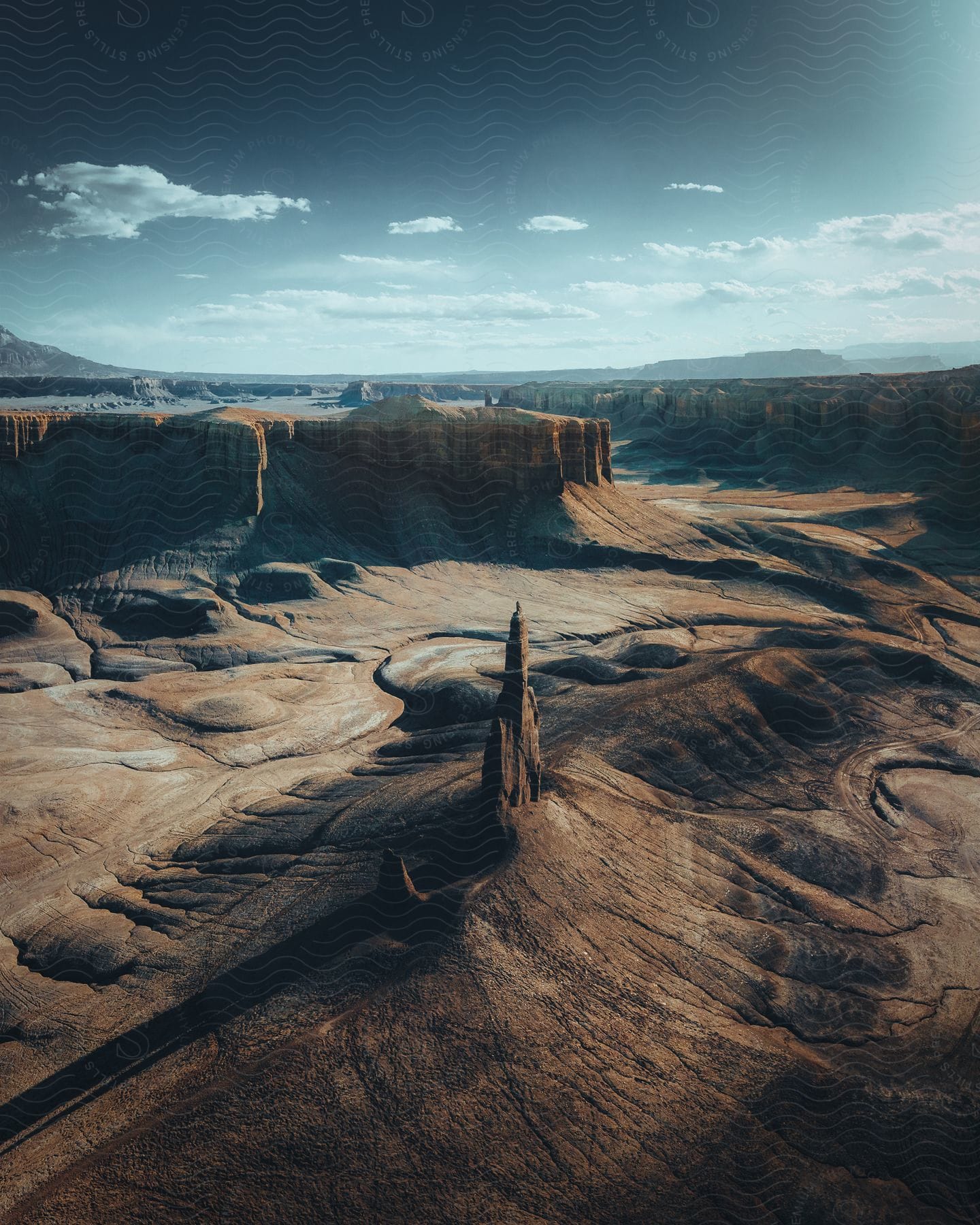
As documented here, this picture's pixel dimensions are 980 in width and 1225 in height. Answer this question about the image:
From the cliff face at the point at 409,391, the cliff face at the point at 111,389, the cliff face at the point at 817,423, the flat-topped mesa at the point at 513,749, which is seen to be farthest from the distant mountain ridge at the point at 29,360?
the flat-topped mesa at the point at 513,749

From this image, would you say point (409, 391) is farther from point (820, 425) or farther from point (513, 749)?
point (513, 749)

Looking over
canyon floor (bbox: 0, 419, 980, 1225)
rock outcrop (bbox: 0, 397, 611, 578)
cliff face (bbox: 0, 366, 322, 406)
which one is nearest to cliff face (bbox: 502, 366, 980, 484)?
rock outcrop (bbox: 0, 397, 611, 578)

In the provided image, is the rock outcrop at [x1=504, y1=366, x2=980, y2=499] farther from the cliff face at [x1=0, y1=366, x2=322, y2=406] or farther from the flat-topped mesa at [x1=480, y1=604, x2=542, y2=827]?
the cliff face at [x1=0, y1=366, x2=322, y2=406]

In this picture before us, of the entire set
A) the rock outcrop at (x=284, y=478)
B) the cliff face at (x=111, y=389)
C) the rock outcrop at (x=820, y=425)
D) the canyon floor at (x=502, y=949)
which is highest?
the cliff face at (x=111, y=389)

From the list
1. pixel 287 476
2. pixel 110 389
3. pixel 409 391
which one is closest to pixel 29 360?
pixel 110 389

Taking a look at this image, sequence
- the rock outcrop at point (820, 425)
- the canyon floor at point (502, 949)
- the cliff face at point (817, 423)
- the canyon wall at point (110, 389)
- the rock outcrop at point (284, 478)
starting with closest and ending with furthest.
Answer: the canyon floor at point (502, 949), the rock outcrop at point (284, 478), the rock outcrop at point (820, 425), the cliff face at point (817, 423), the canyon wall at point (110, 389)

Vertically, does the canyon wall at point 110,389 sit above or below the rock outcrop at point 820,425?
above

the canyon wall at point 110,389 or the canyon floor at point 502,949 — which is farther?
the canyon wall at point 110,389

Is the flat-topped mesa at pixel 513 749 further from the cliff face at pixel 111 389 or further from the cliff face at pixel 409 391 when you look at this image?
the cliff face at pixel 409 391
